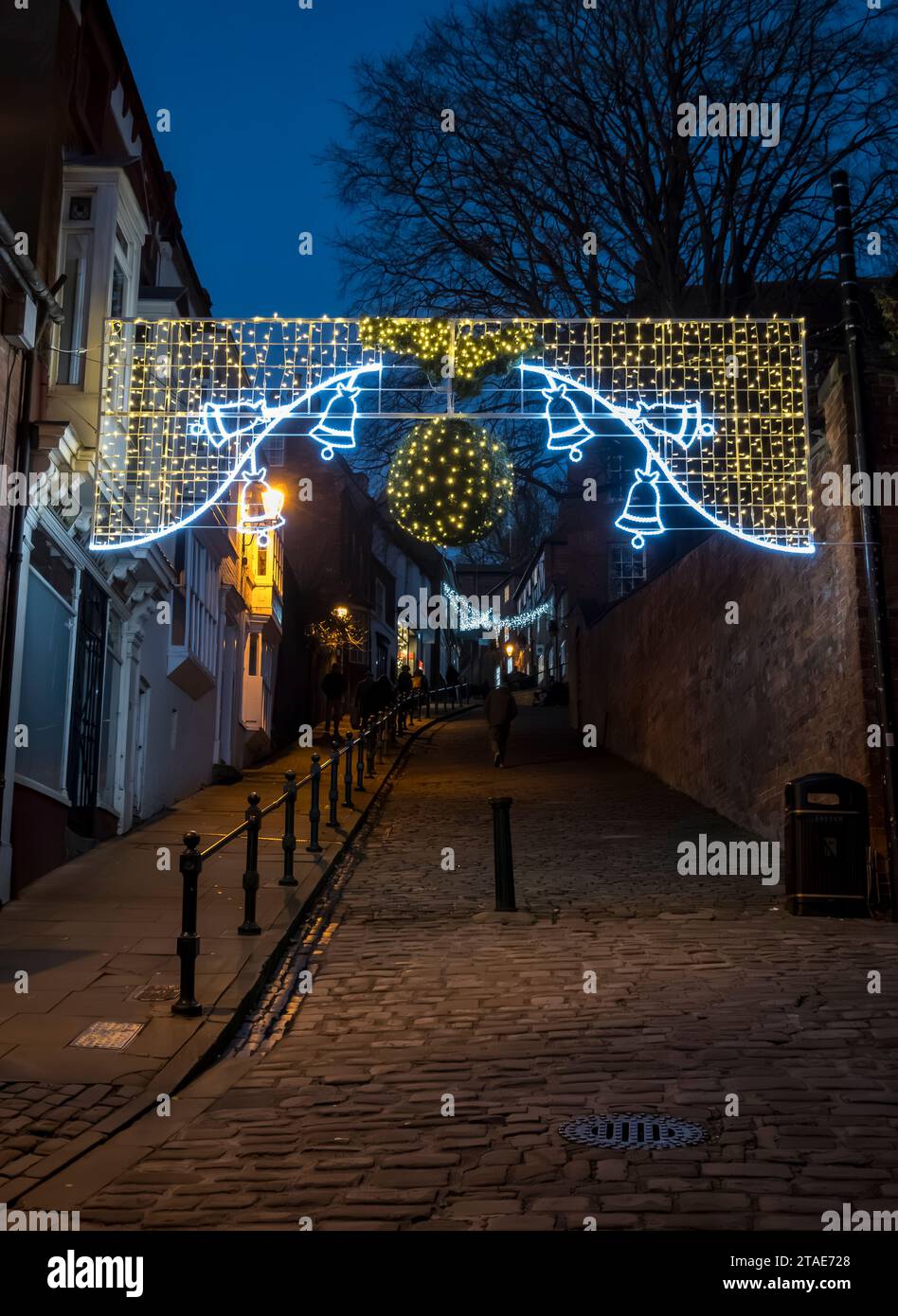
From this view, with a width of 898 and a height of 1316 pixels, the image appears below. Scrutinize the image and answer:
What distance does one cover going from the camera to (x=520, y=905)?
10.8 metres

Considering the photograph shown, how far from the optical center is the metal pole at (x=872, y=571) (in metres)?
10.2

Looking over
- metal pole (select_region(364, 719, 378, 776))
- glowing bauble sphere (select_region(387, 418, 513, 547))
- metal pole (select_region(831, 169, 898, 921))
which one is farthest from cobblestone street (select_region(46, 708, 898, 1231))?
metal pole (select_region(364, 719, 378, 776))

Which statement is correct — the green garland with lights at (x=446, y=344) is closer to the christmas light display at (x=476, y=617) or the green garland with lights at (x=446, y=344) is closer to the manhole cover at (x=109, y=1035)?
the manhole cover at (x=109, y=1035)

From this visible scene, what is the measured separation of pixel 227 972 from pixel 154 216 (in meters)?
11.6

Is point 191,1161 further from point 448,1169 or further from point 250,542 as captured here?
point 250,542

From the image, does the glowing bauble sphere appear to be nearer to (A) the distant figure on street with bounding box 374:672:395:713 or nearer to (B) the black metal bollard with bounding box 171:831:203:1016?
(B) the black metal bollard with bounding box 171:831:203:1016

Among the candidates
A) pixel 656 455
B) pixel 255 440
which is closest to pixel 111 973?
pixel 255 440

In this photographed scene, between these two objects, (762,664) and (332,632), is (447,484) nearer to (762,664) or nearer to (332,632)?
(762,664)

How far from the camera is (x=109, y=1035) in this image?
21.9 ft

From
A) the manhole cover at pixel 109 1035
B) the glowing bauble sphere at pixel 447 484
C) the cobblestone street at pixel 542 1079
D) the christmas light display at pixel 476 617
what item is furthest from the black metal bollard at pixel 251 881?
the christmas light display at pixel 476 617

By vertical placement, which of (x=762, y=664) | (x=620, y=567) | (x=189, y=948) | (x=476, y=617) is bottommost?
(x=189, y=948)

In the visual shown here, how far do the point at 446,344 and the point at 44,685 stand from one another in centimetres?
489
